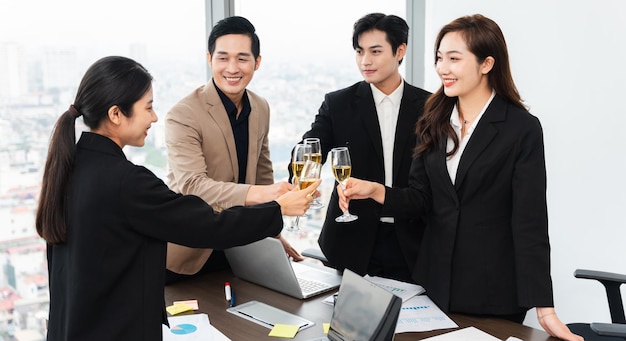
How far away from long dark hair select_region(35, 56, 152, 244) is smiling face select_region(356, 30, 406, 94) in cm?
125

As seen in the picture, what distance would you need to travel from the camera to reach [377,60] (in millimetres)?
2828

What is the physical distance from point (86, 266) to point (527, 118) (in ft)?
4.93

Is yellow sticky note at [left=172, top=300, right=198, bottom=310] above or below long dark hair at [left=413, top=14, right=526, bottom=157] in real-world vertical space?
below

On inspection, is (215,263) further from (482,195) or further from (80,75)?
(80,75)

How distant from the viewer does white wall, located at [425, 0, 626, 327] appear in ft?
11.7

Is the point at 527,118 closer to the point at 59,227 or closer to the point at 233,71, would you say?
the point at 233,71

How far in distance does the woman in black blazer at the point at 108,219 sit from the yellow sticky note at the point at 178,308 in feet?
1.10

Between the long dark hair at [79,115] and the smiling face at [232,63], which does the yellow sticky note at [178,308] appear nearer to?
the long dark hair at [79,115]

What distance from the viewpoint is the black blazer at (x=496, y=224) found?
211 cm

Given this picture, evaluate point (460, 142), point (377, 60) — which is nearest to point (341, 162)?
point (460, 142)

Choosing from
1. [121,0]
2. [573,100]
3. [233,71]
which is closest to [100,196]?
[233,71]

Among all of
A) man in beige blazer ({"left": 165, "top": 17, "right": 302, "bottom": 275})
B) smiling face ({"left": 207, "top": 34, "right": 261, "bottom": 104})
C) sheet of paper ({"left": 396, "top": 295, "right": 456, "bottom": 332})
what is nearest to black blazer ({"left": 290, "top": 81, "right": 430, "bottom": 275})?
man in beige blazer ({"left": 165, "top": 17, "right": 302, "bottom": 275})

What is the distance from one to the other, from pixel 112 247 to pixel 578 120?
2.94 meters

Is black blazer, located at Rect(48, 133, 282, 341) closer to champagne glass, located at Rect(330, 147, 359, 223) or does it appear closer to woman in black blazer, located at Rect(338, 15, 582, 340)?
champagne glass, located at Rect(330, 147, 359, 223)
